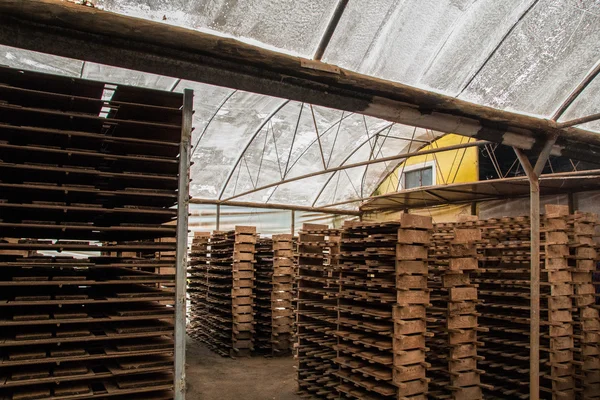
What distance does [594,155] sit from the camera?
8.63 m

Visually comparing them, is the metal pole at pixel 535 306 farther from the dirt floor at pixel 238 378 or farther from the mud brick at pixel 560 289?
the dirt floor at pixel 238 378

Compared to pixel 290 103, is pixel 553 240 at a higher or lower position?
lower

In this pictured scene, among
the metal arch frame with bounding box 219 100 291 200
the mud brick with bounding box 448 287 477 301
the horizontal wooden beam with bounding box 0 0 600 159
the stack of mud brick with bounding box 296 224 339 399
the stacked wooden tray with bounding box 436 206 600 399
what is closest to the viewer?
the horizontal wooden beam with bounding box 0 0 600 159

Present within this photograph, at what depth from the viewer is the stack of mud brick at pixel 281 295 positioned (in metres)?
11.8

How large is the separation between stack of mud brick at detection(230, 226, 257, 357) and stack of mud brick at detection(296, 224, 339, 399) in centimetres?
267

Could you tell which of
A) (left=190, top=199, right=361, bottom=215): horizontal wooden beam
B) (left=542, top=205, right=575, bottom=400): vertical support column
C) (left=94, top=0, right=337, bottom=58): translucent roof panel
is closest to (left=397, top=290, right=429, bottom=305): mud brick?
(left=542, top=205, right=575, bottom=400): vertical support column

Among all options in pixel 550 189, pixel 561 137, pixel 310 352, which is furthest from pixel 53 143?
pixel 550 189

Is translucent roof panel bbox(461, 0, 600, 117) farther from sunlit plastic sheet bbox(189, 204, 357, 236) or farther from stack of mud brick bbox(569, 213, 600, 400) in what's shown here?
sunlit plastic sheet bbox(189, 204, 357, 236)

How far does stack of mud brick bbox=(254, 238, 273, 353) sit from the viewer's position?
12125mm

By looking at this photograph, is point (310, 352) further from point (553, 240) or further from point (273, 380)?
point (553, 240)

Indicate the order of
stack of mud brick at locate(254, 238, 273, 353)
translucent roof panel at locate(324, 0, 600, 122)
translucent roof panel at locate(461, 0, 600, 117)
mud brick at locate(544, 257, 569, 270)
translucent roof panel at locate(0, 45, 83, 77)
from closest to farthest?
1. translucent roof panel at locate(324, 0, 600, 122)
2. translucent roof panel at locate(461, 0, 600, 117)
3. translucent roof panel at locate(0, 45, 83, 77)
4. mud brick at locate(544, 257, 569, 270)
5. stack of mud brick at locate(254, 238, 273, 353)

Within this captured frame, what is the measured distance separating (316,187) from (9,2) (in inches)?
552

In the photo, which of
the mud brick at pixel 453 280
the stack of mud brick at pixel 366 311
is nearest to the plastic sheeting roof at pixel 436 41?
the stack of mud brick at pixel 366 311

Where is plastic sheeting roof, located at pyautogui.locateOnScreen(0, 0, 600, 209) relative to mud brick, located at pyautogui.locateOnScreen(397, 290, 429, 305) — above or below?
above
